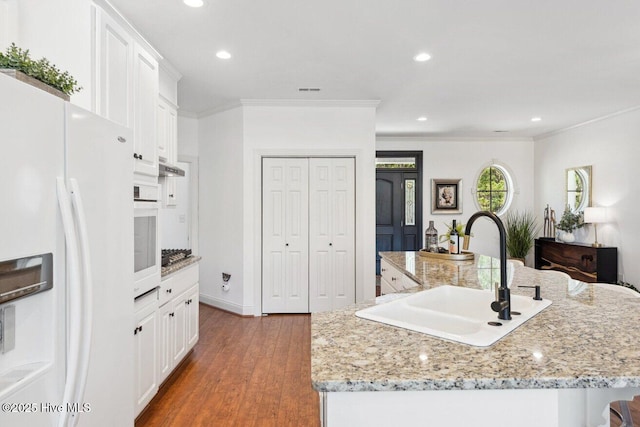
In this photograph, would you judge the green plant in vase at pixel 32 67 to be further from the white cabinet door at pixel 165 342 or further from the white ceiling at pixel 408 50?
the white cabinet door at pixel 165 342

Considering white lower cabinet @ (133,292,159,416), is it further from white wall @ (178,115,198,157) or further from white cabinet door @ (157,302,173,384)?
white wall @ (178,115,198,157)

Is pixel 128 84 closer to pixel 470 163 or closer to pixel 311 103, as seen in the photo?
pixel 311 103

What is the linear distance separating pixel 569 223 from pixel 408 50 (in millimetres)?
4230

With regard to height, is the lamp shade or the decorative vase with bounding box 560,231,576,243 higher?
the lamp shade

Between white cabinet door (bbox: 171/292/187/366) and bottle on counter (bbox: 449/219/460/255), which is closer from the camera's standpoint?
white cabinet door (bbox: 171/292/187/366)

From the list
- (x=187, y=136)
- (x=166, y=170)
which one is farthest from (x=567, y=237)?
(x=187, y=136)

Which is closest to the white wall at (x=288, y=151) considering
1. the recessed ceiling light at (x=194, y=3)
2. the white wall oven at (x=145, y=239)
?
the white wall oven at (x=145, y=239)

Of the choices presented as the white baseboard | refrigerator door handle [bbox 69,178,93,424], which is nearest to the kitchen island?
refrigerator door handle [bbox 69,178,93,424]

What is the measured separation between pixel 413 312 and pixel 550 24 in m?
2.42

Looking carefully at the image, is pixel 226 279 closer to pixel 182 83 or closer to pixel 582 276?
pixel 182 83

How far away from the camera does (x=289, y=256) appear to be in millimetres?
4602

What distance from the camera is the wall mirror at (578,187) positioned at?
5500 millimetres

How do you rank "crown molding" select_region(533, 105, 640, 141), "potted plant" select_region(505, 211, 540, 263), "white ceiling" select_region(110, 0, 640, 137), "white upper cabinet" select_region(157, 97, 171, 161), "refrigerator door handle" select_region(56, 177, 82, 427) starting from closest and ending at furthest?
"refrigerator door handle" select_region(56, 177, 82, 427)
"white ceiling" select_region(110, 0, 640, 137)
"white upper cabinet" select_region(157, 97, 171, 161)
"crown molding" select_region(533, 105, 640, 141)
"potted plant" select_region(505, 211, 540, 263)

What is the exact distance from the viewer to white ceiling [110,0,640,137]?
2.45m
